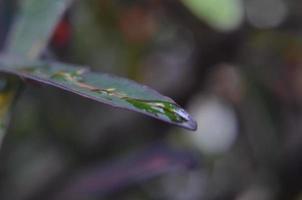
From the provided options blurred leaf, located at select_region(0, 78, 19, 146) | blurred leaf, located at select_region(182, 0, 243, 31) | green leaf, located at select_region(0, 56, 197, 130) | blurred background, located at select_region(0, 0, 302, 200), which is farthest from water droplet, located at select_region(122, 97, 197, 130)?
blurred background, located at select_region(0, 0, 302, 200)

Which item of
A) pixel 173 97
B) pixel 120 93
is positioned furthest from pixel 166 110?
pixel 173 97

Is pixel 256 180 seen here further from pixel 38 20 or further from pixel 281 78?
pixel 38 20

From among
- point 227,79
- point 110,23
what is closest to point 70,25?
point 110,23

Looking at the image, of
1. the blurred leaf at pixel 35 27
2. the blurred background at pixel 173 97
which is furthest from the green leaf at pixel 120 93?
the blurred background at pixel 173 97

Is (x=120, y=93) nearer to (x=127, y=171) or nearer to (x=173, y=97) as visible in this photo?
(x=127, y=171)

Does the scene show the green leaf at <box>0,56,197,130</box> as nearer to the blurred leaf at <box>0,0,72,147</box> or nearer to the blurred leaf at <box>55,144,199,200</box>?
the blurred leaf at <box>0,0,72,147</box>

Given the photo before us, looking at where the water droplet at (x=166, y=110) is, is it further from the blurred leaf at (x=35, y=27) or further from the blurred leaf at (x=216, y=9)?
the blurred leaf at (x=216, y=9)
